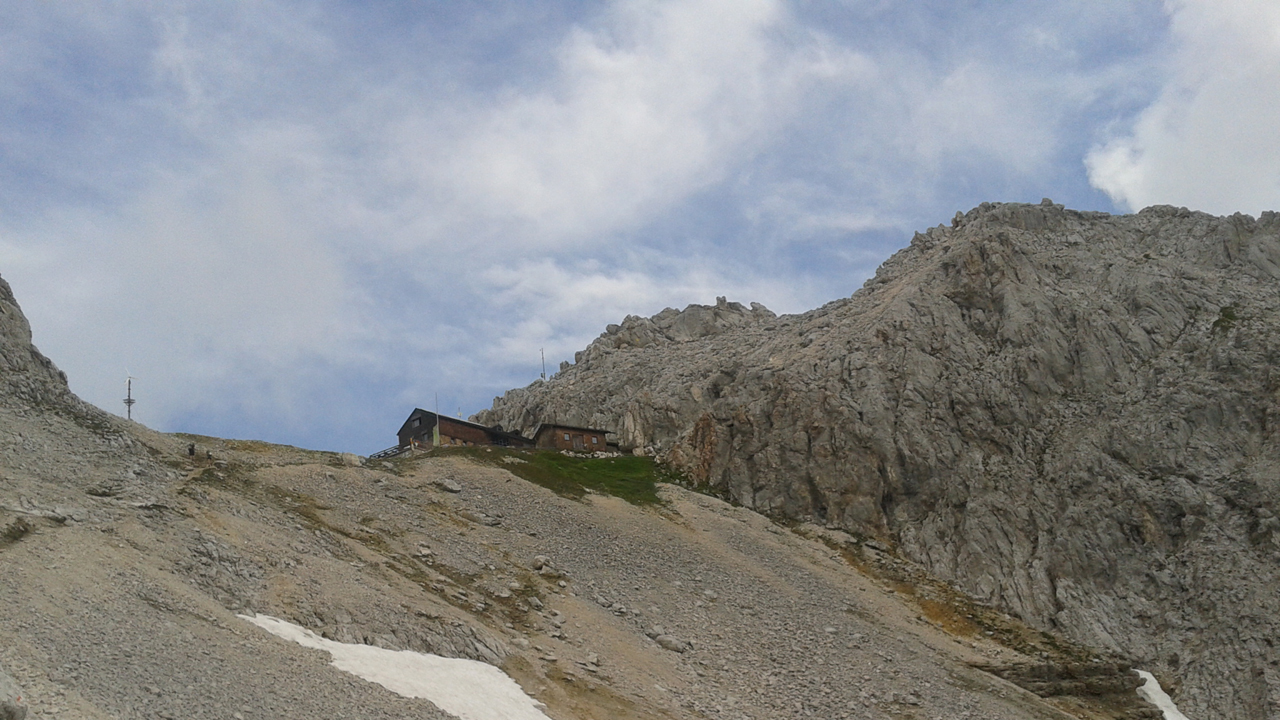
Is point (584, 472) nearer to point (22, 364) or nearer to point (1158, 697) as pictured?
point (22, 364)

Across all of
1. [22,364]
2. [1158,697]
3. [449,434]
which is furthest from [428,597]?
[449,434]

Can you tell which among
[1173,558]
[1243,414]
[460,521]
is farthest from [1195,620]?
[460,521]

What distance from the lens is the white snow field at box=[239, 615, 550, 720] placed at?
31.4 m

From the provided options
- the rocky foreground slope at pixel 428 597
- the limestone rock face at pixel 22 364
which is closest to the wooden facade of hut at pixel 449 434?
the rocky foreground slope at pixel 428 597

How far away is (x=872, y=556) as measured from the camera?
63750 mm

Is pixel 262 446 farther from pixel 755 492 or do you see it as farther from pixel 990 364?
pixel 990 364

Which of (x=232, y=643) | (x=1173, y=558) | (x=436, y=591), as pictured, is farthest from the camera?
(x=1173, y=558)

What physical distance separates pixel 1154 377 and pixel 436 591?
55922mm

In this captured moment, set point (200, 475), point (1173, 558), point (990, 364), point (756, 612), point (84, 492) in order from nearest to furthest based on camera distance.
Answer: point (84, 492)
point (200, 475)
point (756, 612)
point (1173, 558)
point (990, 364)

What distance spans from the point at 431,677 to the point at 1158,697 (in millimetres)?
39611

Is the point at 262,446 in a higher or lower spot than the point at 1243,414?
lower

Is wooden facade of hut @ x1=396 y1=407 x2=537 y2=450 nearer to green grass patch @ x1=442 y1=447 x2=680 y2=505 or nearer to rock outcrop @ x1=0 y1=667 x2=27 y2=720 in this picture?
green grass patch @ x1=442 y1=447 x2=680 y2=505

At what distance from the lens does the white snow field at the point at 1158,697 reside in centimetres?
4881

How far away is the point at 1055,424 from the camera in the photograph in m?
69.8
